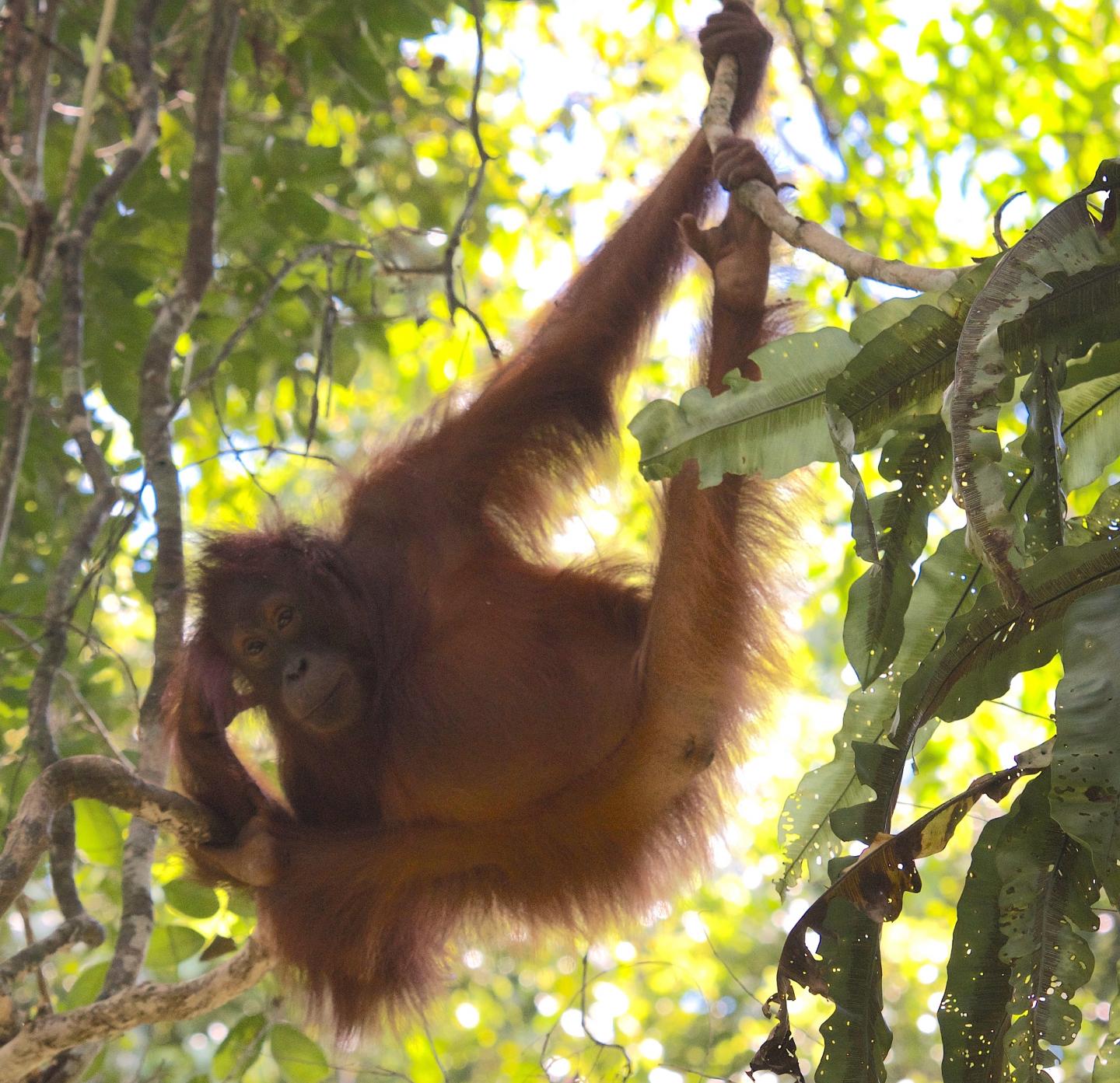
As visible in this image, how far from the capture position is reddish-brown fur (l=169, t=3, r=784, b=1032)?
8.23 ft

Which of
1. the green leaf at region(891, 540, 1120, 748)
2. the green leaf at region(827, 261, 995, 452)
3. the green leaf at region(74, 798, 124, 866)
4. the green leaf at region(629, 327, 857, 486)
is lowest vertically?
the green leaf at region(891, 540, 1120, 748)

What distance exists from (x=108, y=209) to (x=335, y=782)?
1974 millimetres

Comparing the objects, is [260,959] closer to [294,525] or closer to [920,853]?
[294,525]

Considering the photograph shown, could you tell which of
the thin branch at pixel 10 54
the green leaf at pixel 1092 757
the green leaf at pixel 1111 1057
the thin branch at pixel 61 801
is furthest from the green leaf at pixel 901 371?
the thin branch at pixel 10 54

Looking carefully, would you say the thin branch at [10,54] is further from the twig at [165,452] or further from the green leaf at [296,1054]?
the green leaf at [296,1054]

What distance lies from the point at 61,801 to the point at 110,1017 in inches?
15.8

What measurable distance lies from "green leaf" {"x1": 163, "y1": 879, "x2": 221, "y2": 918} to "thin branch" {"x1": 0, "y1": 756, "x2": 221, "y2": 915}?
51cm

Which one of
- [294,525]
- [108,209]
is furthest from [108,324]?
[294,525]

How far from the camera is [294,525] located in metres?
3.16

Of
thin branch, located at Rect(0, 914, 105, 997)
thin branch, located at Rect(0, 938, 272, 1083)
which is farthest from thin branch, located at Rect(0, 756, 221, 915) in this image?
thin branch, located at Rect(0, 938, 272, 1083)

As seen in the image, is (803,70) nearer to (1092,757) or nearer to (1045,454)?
(1045,454)

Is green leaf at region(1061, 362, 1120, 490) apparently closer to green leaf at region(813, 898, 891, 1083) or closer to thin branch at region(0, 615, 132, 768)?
green leaf at region(813, 898, 891, 1083)

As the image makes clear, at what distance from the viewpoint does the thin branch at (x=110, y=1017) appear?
210 cm

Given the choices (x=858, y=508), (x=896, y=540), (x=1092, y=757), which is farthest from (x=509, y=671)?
(x=1092, y=757)
